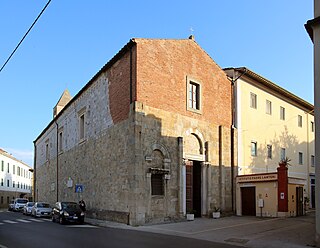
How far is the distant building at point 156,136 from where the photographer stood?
78.6ft

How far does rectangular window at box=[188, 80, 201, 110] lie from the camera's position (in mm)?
28141

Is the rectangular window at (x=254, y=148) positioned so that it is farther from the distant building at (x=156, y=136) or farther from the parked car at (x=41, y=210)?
the parked car at (x=41, y=210)

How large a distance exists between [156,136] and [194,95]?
5506mm

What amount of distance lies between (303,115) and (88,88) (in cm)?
2317

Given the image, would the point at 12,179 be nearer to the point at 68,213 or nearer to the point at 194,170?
the point at 68,213

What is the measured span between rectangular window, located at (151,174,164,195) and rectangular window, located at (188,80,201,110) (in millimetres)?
6059

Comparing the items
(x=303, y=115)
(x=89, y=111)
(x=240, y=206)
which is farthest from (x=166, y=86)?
(x=303, y=115)

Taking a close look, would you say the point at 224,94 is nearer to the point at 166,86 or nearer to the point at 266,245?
the point at 166,86

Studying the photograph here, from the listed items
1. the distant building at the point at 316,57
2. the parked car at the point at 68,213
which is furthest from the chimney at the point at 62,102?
the distant building at the point at 316,57

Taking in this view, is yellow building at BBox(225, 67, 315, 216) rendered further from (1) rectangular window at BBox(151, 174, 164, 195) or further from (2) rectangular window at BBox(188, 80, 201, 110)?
(1) rectangular window at BBox(151, 174, 164, 195)

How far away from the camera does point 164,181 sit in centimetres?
2480

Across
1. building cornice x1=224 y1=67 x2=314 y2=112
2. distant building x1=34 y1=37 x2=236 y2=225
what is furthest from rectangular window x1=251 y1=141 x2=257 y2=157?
building cornice x1=224 y1=67 x2=314 y2=112

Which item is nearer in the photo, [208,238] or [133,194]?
[208,238]

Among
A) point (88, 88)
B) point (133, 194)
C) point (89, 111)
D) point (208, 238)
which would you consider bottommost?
point (208, 238)
